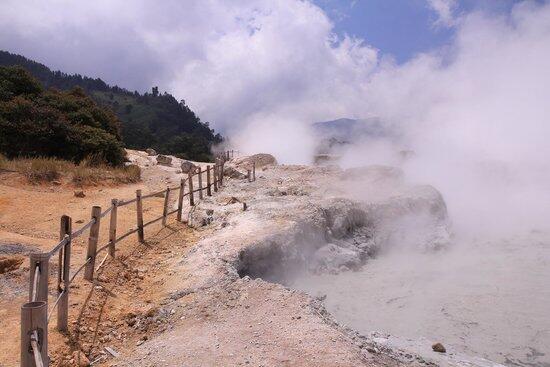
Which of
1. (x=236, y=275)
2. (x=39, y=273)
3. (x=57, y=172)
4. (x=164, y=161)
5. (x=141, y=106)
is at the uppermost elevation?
(x=141, y=106)

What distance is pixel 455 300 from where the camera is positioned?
726 centimetres

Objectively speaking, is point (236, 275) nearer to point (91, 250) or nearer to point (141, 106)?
point (91, 250)

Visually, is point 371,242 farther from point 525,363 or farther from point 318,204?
point 525,363

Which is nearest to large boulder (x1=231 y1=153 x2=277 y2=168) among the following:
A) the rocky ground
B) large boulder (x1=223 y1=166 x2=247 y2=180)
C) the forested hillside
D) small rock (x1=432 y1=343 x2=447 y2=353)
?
large boulder (x1=223 y1=166 x2=247 y2=180)

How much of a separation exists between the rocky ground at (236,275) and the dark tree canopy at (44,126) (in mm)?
3500

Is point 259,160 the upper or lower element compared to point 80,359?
upper

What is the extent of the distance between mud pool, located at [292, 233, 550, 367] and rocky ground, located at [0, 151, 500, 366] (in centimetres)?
63

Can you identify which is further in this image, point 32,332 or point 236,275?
point 236,275

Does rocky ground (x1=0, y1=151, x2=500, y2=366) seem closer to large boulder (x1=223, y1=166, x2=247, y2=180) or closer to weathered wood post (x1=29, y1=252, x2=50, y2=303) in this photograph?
weathered wood post (x1=29, y1=252, x2=50, y2=303)

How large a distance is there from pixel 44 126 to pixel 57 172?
3.40 meters

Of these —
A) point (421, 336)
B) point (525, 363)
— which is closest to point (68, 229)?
point (421, 336)

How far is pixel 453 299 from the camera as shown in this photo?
23.9 feet

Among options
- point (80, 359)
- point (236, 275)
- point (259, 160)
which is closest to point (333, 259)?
point (236, 275)

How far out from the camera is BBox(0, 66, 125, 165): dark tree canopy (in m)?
14.6
